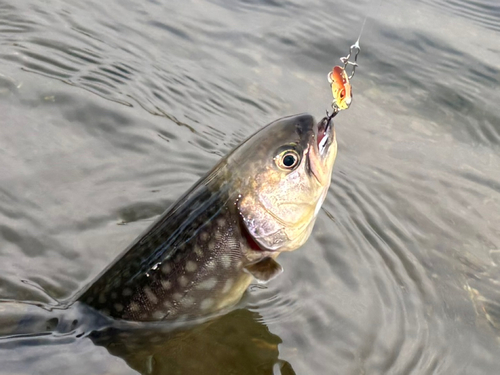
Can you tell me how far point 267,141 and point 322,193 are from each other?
0.43 m

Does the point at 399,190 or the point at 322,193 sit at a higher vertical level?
the point at 322,193

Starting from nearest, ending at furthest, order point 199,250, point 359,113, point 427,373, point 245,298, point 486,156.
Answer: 1. point 199,250
2. point 427,373
3. point 245,298
4. point 486,156
5. point 359,113

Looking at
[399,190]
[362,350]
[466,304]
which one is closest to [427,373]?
[362,350]

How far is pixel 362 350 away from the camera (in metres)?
3.72

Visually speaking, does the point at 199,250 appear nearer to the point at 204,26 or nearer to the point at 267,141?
the point at 267,141

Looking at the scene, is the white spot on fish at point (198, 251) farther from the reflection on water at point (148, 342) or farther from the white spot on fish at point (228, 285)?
the reflection on water at point (148, 342)

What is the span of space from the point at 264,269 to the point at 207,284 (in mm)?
328

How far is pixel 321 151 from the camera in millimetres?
3512

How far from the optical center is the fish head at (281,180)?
3.45 m

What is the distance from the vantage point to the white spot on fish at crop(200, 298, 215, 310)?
3.53 m

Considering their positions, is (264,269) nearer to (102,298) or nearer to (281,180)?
(281,180)

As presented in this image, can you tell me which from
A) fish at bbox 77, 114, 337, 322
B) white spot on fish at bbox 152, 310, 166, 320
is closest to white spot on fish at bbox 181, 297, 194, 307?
fish at bbox 77, 114, 337, 322

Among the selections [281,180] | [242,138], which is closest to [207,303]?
[281,180]

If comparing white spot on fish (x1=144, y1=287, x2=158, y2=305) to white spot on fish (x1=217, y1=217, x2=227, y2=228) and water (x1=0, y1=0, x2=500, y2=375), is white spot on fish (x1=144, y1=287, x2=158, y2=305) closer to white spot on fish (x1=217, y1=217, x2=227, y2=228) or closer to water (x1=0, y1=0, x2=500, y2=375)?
water (x1=0, y1=0, x2=500, y2=375)
